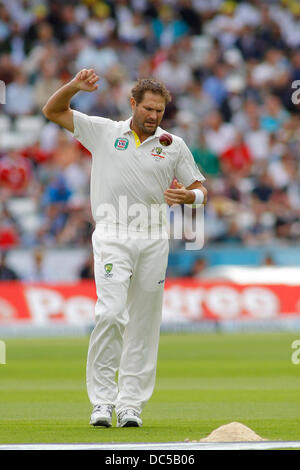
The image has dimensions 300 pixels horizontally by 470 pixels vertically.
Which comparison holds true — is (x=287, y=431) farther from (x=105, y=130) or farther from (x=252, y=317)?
(x=252, y=317)

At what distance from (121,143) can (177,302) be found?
1288cm

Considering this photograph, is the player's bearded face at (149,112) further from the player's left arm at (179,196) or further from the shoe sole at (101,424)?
the shoe sole at (101,424)

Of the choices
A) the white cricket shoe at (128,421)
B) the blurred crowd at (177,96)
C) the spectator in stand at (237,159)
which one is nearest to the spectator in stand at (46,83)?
the blurred crowd at (177,96)

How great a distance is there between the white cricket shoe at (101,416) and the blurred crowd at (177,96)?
44.1 feet

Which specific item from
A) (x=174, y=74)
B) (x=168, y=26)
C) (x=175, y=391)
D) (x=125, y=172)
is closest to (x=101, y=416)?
(x=125, y=172)

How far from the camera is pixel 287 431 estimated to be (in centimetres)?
808

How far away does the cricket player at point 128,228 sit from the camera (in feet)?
28.1

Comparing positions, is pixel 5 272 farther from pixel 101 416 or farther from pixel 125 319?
pixel 101 416

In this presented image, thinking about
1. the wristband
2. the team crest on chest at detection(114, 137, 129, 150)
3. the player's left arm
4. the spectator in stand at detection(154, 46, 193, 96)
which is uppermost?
the spectator in stand at detection(154, 46, 193, 96)

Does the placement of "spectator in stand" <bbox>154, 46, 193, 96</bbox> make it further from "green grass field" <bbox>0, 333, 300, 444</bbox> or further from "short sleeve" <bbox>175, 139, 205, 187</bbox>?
"short sleeve" <bbox>175, 139, 205, 187</bbox>

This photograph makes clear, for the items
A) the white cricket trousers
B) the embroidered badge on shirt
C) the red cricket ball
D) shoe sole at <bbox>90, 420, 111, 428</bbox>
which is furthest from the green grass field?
the red cricket ball

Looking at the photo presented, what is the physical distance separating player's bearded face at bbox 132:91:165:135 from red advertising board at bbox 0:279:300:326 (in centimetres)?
1230

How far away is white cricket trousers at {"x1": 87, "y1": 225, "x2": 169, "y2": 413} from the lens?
855 cm
